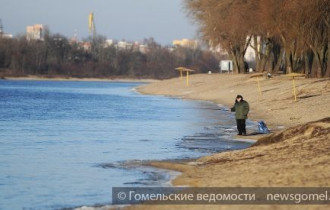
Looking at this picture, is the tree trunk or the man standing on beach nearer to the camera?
the man standing on beach

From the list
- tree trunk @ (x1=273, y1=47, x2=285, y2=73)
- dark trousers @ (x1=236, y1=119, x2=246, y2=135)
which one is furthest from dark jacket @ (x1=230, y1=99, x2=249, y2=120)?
tree trunk @ (x1=273, y1=47, x2=285, y2=73)

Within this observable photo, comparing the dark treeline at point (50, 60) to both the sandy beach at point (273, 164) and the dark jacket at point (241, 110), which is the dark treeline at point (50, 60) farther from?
the dark jacket at point (241, 110)

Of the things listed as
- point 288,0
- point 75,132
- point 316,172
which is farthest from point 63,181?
point 288,0

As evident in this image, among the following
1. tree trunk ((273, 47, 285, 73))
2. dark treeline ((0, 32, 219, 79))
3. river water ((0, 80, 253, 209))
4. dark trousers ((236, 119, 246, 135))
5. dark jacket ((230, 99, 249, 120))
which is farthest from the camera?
dark treeline ((0, 32, 219, 79))

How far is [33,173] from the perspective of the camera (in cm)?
2009

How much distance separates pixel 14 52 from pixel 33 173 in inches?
6345

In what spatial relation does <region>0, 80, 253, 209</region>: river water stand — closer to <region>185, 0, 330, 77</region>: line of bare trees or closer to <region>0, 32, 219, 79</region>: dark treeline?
<region>185, 0, 330, 77</region>: line of bare trees

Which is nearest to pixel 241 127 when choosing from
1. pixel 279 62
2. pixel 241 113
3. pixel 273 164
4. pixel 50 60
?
pixel 241 113

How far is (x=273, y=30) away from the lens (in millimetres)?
65375

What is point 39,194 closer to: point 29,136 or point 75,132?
point 29,136

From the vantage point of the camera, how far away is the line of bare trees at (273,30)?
57875mm

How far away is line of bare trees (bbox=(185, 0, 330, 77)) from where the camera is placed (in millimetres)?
57875

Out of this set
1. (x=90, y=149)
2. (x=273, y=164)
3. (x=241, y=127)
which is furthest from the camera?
(x=241, y=127)

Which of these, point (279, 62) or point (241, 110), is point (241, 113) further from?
point (279, 62)
